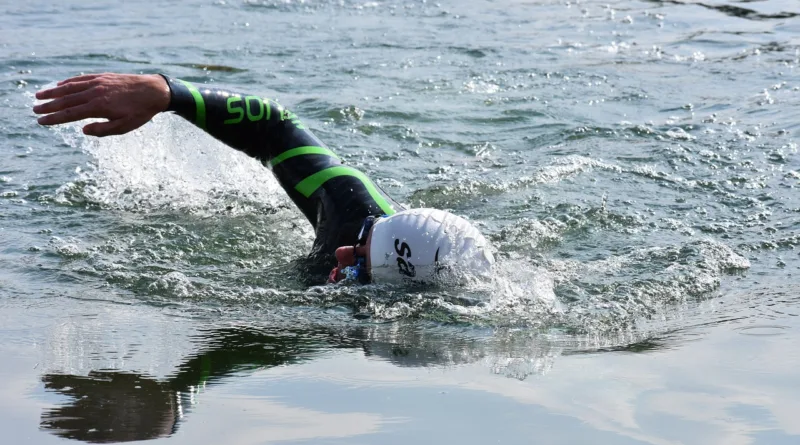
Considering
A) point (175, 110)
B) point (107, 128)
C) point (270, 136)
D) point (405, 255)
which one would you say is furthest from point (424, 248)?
point (107, 128)

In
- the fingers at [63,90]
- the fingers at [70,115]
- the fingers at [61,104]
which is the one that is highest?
the fingers at [63,90]

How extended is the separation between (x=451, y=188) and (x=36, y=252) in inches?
111

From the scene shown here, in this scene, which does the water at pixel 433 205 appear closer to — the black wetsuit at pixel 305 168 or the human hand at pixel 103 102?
the black wetsuit at pixel 305 168

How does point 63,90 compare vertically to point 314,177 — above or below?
above

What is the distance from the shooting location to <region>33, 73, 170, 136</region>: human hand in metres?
4.48

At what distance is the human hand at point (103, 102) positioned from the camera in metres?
4.48

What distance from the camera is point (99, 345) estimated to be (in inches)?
165

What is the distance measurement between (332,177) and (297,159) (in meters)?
0.20

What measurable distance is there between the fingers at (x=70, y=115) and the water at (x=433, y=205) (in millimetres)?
849

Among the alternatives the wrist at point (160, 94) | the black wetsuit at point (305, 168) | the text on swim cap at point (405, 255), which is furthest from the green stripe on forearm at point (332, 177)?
the wrist at point (160, 94)

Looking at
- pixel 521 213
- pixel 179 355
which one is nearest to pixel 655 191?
pixel 521 213

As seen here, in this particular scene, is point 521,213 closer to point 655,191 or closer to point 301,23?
→ point 655,191

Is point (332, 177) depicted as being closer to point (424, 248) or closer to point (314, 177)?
point (314, 177)

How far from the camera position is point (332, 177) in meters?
5.30
